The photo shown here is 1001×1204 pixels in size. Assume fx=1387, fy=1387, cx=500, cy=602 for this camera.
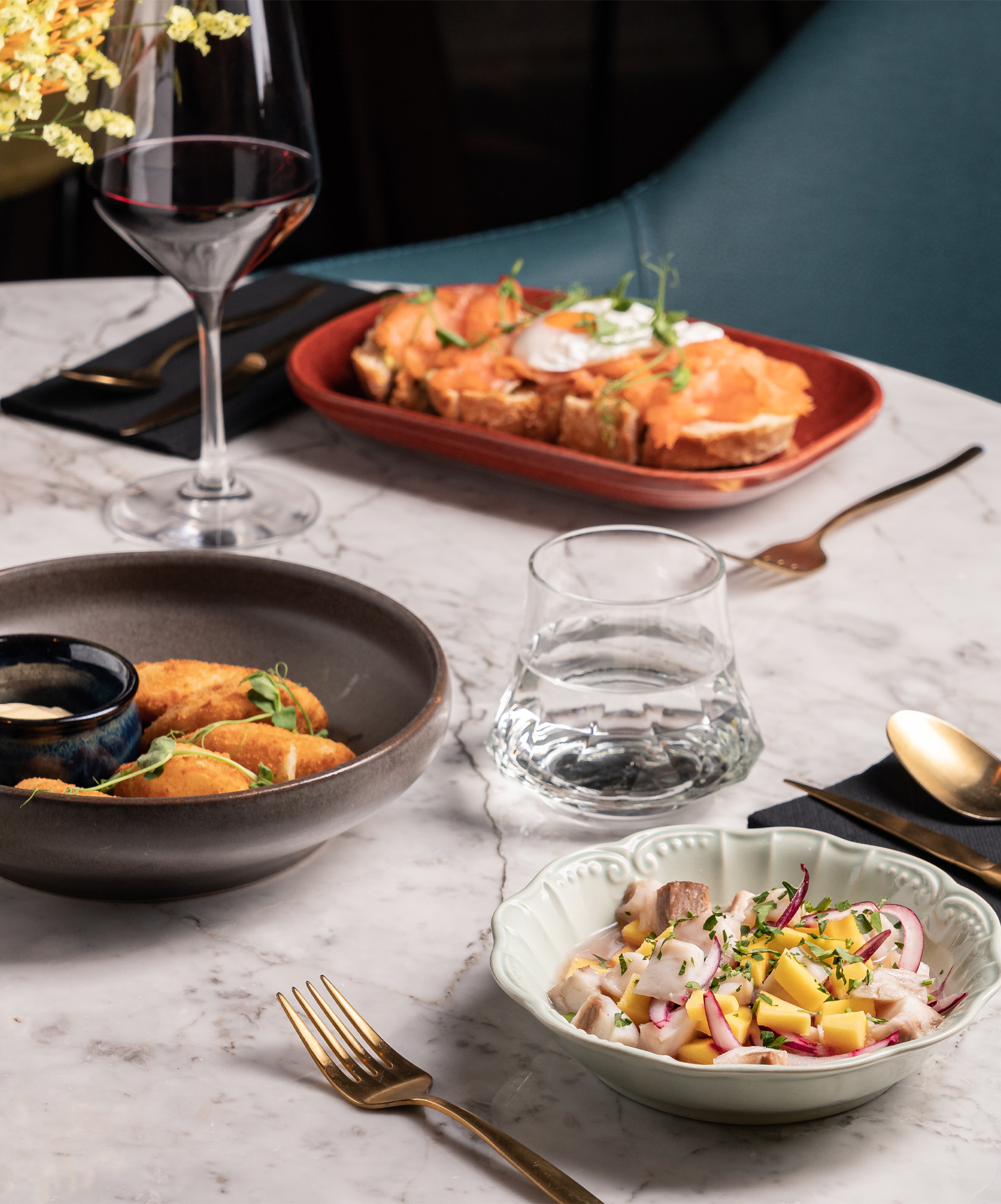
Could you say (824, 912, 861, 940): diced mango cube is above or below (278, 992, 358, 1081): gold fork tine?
above

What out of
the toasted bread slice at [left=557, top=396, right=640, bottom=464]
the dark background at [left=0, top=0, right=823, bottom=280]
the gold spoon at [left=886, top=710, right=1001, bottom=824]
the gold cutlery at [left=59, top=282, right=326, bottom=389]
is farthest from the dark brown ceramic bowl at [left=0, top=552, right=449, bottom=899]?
the dark background at [left=0, top=0, right=823, bottom=280]

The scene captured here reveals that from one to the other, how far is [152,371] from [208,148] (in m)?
0.43

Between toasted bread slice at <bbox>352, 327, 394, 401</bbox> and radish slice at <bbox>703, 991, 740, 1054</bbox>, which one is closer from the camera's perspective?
radish slice at <bbox>703, 991, 740, 1054</bbox>

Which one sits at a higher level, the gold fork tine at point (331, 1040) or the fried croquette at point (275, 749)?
the fried croquette at point (275, 749)

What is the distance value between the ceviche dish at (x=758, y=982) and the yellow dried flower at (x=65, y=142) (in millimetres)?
567

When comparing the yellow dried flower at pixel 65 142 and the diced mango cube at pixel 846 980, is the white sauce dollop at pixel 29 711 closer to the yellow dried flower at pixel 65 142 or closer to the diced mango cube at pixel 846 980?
the yellow dried flower at pixel 65 142

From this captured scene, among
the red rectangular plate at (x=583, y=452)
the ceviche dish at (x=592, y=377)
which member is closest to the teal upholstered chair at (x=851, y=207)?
the red rectangular plate at (x=583, y=452)

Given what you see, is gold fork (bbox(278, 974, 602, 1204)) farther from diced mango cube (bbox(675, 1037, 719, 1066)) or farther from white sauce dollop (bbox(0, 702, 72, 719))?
white sauce dollop (bbox(0, 702, 72, 719))

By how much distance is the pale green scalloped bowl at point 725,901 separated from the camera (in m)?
0.58

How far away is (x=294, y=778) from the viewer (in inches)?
29.6

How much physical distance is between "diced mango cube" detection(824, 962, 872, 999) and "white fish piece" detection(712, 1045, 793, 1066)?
0.14 ft

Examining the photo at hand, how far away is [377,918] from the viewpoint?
78cm

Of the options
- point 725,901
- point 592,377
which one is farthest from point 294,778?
point 592,377

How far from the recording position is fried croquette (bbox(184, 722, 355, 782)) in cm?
78
